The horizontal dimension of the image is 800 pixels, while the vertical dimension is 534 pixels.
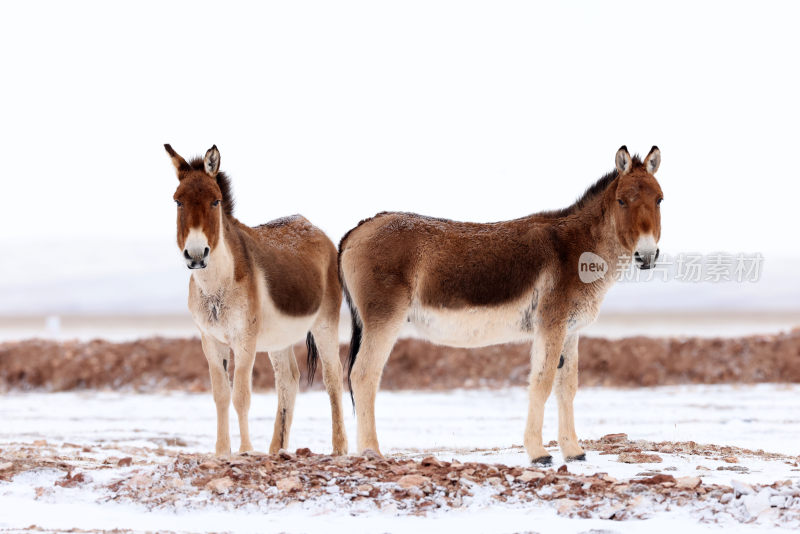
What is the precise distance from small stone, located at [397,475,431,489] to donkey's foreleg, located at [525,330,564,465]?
5.36 ft

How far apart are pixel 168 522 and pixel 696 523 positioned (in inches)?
176

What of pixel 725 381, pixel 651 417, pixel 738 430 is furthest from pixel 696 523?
pixel 725 381

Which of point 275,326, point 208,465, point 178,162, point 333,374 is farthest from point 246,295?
point 333,374

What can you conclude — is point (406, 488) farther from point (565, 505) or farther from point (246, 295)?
point (246, 295)

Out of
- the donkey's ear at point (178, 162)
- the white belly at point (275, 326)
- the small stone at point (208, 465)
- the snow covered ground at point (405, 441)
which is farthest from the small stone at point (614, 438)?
the donkey's ear at point (178, 162)

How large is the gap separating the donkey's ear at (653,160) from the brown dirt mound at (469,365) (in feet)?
45.8

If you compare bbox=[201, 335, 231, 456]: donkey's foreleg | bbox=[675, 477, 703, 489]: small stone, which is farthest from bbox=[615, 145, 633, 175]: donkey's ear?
bbox=[201, 335, 231, 456]: donkey's foreleg

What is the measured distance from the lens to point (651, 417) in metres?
16.9

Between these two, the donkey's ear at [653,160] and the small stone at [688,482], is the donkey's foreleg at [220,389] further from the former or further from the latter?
the donkey's ear at [653,160]

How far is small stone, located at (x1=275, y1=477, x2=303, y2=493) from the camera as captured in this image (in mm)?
7816

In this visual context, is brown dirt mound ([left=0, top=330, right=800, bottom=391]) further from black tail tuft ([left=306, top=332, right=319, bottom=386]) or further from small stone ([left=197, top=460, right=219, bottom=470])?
small stone ([left=197, top=460, right=219, bottom=470])

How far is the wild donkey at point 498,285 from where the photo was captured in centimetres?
901

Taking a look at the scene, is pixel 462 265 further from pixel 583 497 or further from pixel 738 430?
pixel 738 430

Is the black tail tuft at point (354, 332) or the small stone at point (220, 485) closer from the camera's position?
the small stone at point (220, 485)
